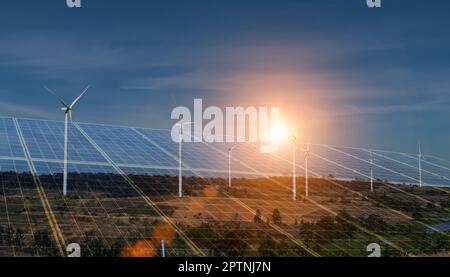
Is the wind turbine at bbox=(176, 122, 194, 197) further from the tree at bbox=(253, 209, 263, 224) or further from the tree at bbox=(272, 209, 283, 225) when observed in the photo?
the tree at bbox=(272, 209, 283, 225)

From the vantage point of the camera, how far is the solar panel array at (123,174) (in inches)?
628

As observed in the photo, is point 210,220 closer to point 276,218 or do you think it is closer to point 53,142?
point 276,218

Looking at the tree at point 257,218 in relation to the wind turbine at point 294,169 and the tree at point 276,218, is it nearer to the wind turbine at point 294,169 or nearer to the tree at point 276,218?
the tree at point 276,218

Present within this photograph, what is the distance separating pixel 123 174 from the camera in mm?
20328

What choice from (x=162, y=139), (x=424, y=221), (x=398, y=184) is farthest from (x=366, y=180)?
(x=162, y=139)

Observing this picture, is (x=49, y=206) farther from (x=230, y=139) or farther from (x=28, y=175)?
(x=230, y=139)

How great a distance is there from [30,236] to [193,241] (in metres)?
4.48

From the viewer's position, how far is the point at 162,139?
25.1m

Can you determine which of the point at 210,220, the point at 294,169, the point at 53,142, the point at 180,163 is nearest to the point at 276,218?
the point at 210,220

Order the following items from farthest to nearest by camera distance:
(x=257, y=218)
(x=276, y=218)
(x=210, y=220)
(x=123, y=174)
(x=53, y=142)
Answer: (x=53, y=142)
(x=123, y=174)
(x=276, y=218)
(x=257, y=218)
(x=210, y=220)

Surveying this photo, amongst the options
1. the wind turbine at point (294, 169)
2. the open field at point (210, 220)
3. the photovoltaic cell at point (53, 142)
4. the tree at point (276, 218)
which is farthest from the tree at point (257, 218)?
the photovoltaic cell at point (53, 142)

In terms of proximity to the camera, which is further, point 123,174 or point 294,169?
point 294,169

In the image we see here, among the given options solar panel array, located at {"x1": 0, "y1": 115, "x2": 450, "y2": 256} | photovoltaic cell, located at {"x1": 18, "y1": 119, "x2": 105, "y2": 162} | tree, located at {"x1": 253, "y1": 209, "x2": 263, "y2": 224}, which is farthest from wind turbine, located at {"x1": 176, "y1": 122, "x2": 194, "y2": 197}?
photovoltaic cell, located at {"x1": 18, "y1": 119, "x2": 105, "y2": 162}

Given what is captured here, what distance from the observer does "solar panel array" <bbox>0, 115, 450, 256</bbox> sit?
15.9 metres
